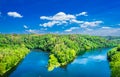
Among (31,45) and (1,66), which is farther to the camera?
(31,45)

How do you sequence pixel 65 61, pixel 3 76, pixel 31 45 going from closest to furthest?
pixel 3 76
pixel 65 61
pixel 31 45

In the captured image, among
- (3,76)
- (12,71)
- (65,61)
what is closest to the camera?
(3,76)

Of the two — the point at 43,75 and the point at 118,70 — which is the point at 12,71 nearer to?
the point at 43,75

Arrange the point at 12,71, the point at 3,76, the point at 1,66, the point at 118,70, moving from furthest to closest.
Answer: the point at 12,71
the point at 1,66
the point at 3,76
the point at 118,70

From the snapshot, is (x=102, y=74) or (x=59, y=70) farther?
(x=59, y=70)

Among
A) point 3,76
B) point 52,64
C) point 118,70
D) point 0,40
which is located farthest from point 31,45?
point 118,70

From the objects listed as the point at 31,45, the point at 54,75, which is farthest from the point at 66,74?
the point at 31,45

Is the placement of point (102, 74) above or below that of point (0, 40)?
below

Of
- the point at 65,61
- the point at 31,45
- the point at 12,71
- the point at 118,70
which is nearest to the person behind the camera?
the point at 118,70

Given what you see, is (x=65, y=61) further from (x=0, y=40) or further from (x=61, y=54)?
(x=0, y=40)
